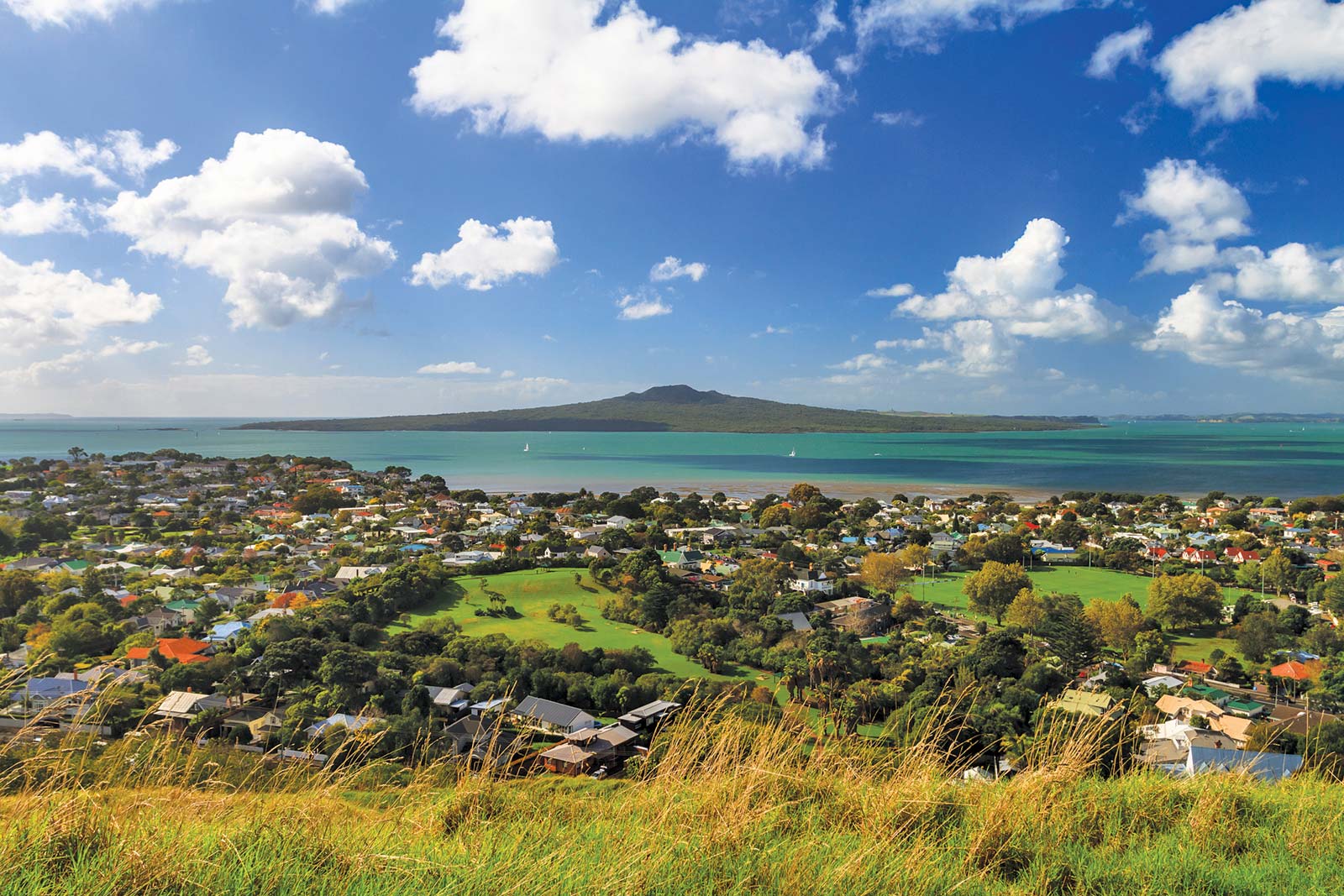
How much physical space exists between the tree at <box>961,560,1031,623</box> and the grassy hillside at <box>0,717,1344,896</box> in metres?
13.1

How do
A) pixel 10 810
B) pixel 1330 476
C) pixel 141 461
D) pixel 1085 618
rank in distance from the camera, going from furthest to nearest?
1. pixel 1330 476
2. pixel 141 461
3. pixel 1085 618
4. pixel 10 810

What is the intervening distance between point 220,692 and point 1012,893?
10.5 m

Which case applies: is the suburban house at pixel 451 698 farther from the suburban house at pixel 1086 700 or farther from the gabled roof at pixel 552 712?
the suburban house at pixel 1086 700

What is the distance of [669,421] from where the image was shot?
413 feet

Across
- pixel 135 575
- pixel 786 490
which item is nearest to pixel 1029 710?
pixel 135 575

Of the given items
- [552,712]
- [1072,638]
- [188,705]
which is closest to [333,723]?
[188,705]

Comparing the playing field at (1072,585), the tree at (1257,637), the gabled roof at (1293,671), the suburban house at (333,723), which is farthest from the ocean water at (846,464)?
the suburban house at (333,723)

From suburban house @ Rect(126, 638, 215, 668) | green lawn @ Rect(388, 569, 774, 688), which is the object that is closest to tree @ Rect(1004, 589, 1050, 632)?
green lawn @ Rect(388, 569, 774, 688)

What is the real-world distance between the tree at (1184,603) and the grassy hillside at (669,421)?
10003 centimetres

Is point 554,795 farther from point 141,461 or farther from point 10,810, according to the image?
point 141,461

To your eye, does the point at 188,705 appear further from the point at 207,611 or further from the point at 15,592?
the point at 15,592

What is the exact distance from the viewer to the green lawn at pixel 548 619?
12172mm

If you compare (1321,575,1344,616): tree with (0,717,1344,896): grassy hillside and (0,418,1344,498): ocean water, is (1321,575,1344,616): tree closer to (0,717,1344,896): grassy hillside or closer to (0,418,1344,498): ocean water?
(0,717,1344,896): grassy hillside

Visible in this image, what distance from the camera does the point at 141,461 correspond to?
4197cm
